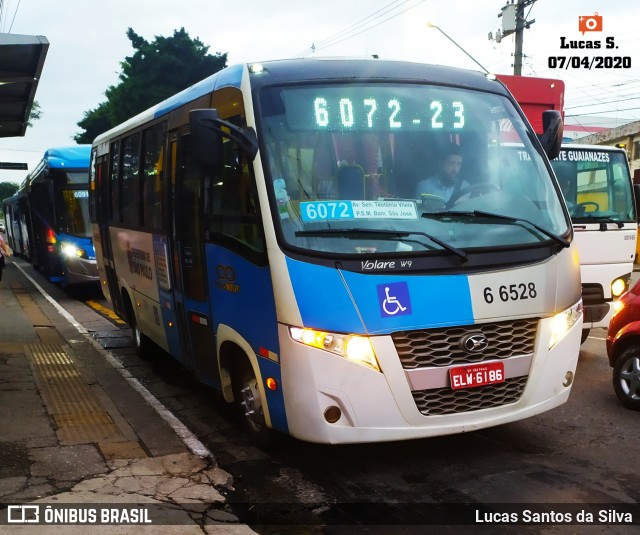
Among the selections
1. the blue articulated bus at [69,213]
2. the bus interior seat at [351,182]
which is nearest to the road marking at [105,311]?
the blue articulated bus at [69,213]

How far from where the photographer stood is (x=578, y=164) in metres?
9.38

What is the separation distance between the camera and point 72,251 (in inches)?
661

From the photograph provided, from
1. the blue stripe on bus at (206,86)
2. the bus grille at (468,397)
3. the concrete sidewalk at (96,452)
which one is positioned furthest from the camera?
the blue stripe on bus at (206,86)

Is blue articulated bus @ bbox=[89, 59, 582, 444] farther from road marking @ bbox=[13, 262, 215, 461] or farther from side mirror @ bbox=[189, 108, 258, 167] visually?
road marking @ bbox=[13, 262, 215, 461]

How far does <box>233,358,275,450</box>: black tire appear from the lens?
5402 mm

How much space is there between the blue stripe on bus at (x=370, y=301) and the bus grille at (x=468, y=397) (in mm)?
445

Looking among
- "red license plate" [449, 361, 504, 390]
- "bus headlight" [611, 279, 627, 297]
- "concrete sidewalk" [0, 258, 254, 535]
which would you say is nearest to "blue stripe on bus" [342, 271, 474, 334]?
"red license plate" [449, 361, 504, 390]

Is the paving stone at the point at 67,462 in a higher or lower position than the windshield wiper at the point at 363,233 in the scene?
lower

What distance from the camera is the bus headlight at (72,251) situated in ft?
54.7

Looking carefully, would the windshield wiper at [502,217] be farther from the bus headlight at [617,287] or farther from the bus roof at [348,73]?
the bus headlight at [617,287]

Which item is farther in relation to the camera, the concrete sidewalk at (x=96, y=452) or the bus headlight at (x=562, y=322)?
the bus headlight at (x=562, y=322)

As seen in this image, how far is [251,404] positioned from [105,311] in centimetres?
1019

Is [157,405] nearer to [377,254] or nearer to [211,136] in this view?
[211,136]

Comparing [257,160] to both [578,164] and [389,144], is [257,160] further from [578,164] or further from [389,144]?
[578,164]
